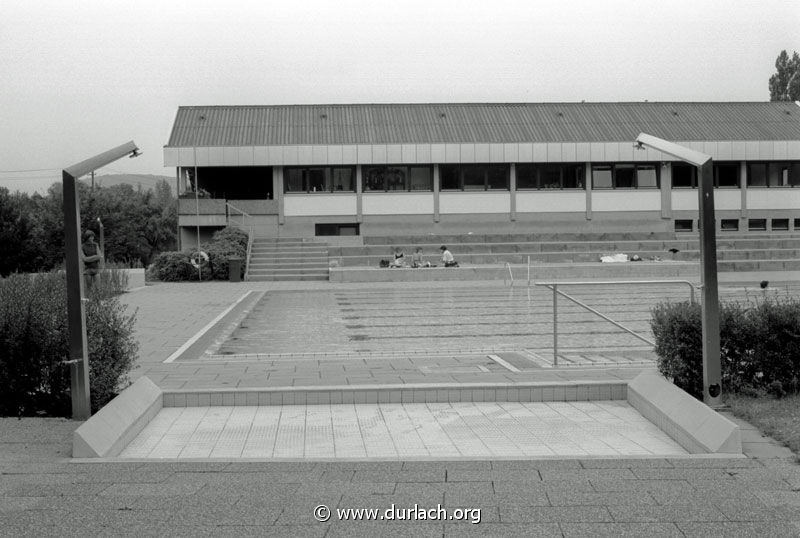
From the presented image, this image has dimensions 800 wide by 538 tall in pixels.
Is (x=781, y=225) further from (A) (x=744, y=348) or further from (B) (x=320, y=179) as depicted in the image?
(A) (x=744, y=348)

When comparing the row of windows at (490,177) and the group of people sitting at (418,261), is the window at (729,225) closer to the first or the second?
the row of windows at (490,177)

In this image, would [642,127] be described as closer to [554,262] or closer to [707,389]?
[554,262]

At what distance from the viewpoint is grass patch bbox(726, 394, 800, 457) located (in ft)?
21.8

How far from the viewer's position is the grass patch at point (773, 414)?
262 inches

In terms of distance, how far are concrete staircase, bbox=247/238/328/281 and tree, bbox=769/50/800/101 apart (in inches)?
1568

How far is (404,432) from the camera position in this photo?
24.4 feet

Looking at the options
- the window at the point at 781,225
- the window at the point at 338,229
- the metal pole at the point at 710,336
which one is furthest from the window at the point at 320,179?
the metal pole at the point at 710,336

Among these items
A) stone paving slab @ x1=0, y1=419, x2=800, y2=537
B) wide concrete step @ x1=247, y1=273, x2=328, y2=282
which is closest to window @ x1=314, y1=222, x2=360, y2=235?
wide concrete step @ x1=247, y1=273, x2=328, y2=282

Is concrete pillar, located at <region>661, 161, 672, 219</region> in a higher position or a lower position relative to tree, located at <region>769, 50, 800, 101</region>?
lower

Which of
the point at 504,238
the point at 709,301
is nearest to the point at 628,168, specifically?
the point at 504,238

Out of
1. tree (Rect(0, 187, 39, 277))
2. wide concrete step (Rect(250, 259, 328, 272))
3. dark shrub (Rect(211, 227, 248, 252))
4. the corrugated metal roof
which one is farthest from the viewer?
tree (Rect(0, 187, 39, 277))

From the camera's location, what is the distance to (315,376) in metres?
9.99

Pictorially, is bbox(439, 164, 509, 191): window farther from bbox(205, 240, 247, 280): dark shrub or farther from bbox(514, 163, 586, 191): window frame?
bbox(205, 240, 247, 280): dark shrub

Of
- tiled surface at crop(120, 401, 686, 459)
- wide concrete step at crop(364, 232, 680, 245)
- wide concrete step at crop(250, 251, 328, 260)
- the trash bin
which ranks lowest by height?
tiled surface at crop(120, 401, 686, 459)
